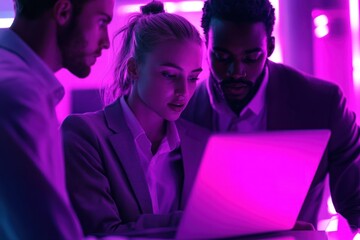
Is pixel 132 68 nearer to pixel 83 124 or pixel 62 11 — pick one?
pixel 83 124

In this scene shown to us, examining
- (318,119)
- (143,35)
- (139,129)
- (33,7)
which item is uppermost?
(33,7)

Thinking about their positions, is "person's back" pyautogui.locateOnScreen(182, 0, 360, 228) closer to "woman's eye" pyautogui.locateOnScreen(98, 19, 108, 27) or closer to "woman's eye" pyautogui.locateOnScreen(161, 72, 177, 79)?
"woman's eye" pyautogui.locateOnScreen(161, 72, 177, 79)

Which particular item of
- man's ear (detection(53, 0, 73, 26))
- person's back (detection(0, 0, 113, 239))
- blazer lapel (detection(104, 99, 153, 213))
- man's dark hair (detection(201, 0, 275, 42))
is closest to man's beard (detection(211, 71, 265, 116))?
man's dark hair (detection(201, 0, 275, 42))

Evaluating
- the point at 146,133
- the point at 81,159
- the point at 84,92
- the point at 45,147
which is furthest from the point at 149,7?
the point at 45,147

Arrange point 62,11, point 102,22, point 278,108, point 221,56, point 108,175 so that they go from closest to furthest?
point 62,11, point 102,22, point 108,175, point 221,56, point 278,108

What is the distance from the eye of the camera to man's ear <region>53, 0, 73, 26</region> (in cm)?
113

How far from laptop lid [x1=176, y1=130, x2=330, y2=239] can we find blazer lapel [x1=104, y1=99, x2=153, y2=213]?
1.32ft

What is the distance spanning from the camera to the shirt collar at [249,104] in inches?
76.6

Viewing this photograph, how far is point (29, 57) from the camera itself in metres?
1.04

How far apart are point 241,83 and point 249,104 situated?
121 mm

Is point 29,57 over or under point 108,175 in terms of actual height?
over

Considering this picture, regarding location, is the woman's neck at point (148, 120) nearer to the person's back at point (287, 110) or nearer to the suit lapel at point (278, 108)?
the person's back at point (287, 110)

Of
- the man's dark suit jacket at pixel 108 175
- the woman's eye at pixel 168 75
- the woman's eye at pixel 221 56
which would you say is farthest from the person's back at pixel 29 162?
the woman's eye at pixel 221 56

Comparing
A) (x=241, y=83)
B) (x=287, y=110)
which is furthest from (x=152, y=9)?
(x=287, y=110)
